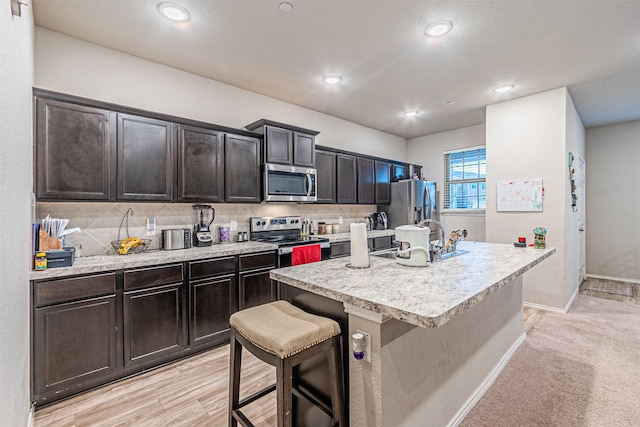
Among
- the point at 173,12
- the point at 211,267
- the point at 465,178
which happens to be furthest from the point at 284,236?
the point at 465,178

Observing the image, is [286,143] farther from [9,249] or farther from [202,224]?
[9,249]

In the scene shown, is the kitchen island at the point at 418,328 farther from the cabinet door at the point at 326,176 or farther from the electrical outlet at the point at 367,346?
the cabinet door at the point at 326,176

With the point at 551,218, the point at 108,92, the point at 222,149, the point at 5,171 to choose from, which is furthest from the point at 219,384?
the point at 551,218

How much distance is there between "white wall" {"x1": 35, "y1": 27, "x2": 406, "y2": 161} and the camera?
8.32 ft

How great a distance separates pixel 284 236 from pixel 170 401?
88.1 inches

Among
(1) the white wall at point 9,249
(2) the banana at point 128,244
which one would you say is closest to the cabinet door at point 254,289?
(2) the banana at point 128,244

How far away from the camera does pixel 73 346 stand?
2.09 metres

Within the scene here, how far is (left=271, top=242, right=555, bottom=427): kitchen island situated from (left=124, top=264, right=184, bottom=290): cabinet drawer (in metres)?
1.19

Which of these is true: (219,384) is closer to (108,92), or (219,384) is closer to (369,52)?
(108,92)

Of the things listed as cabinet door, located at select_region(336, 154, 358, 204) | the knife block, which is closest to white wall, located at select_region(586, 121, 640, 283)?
cabinet door, located at select_region(336, 154, 358, 204)

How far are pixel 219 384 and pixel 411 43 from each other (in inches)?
128

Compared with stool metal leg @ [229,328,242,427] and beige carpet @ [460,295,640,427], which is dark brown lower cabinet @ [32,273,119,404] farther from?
beige carpet @ [460,295,640,427]

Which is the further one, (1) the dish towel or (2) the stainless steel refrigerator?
(2) the stainless steel refrigerator

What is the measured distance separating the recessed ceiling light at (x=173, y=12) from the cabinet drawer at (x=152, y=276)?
1.97m
